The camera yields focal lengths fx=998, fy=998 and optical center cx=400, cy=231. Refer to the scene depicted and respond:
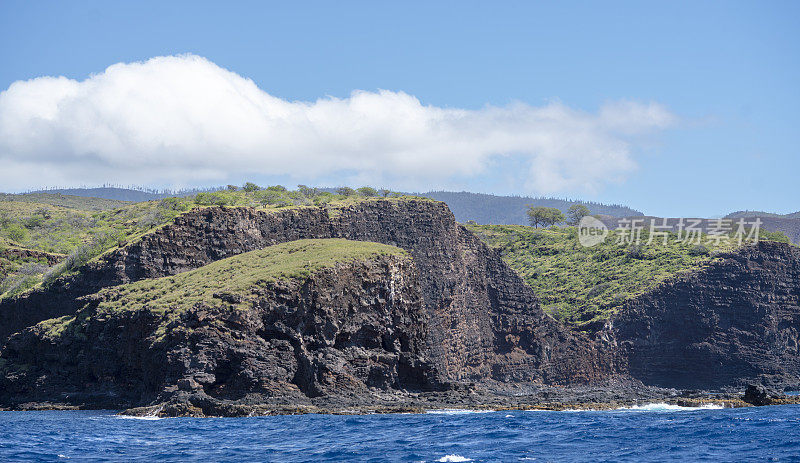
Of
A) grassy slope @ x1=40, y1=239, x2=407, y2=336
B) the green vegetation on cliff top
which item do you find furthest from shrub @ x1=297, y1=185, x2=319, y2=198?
grassy slope @ x1=40, y1=239, x2=407, y2=336

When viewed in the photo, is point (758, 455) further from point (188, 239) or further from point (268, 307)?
point (188, 239)

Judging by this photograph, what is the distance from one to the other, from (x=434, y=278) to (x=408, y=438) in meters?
66.3

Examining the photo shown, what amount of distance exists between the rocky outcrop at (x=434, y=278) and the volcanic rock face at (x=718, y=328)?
6.01 meters

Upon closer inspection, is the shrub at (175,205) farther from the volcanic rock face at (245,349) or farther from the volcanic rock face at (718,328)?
the volcanic rock face at (718,328)

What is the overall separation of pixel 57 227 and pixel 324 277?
66915 millimetres

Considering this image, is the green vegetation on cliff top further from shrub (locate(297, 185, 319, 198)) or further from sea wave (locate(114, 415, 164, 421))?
sea wave (locate(114, 415, 164, 421))

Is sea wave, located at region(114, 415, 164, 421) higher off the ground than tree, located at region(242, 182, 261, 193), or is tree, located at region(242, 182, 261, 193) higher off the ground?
tree, located at region(242, 182, 261, 193)

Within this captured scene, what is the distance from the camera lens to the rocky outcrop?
10038cm

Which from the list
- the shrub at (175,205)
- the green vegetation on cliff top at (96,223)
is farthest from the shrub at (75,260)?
the shrub at (175,205)

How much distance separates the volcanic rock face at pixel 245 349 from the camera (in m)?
80.8

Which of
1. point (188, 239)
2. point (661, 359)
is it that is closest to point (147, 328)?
point (188, 239)

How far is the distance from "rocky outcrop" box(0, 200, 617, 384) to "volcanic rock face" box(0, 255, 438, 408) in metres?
7.12

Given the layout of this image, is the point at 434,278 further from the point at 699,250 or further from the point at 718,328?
the point at 699,250

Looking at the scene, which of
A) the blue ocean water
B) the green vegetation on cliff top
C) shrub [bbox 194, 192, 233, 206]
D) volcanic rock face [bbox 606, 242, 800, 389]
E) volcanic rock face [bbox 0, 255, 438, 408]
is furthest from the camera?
volcanic rock face [bbox 606, 242, 800, 389]
